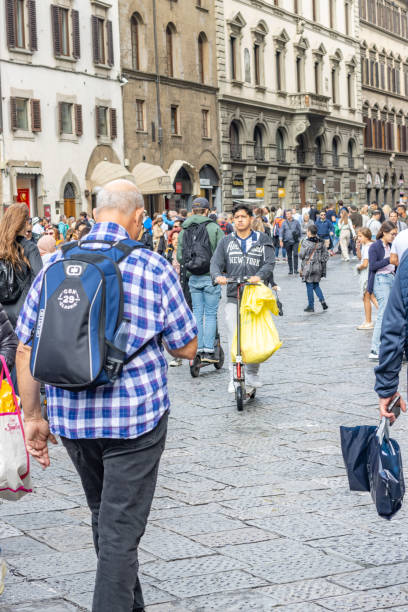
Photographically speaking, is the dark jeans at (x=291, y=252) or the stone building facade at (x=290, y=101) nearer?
the dark jeans at (x=291, y=252)

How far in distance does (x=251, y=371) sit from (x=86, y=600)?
4.91 meters

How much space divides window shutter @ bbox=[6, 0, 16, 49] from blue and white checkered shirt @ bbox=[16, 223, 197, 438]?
29.1 metres

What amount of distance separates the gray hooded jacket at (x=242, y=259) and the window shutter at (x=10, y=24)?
23.8 meters

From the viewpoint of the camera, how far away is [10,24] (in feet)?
103

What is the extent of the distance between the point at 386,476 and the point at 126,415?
121 centimetres

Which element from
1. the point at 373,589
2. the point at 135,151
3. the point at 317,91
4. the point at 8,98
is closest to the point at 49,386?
the point at 373,589

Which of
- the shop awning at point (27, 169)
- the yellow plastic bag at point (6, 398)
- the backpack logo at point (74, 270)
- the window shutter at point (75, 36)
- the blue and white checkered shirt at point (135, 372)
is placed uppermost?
the window shutter at point (75, 36)

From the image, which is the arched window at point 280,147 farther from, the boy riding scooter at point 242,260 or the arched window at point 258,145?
the boy riding scooter at point 242,260

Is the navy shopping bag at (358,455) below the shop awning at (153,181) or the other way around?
below

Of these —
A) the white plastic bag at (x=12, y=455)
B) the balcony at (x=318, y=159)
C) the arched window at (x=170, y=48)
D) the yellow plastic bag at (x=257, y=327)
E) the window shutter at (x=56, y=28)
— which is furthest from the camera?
the balcony at (x=318, y=159)

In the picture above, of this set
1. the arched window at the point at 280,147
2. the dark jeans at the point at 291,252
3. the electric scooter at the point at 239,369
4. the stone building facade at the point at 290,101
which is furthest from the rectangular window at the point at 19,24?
the electric scooter at the point at 239,369

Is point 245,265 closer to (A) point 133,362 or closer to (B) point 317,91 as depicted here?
(A) point 133,362

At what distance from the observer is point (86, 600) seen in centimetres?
429

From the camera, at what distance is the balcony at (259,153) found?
152 feet
